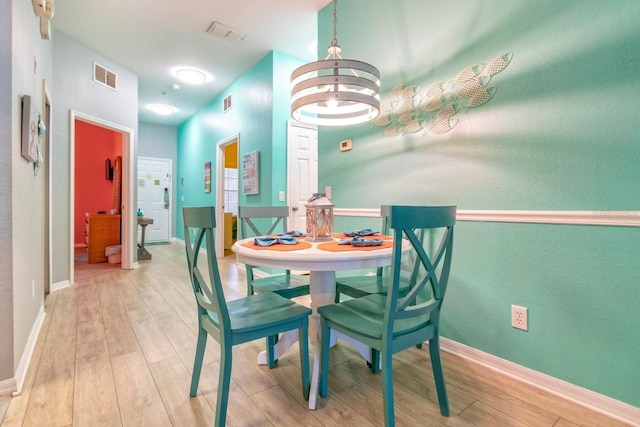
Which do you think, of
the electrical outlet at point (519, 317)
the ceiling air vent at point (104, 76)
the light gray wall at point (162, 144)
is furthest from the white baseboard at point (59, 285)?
the electrical outlet at point (519, 317)

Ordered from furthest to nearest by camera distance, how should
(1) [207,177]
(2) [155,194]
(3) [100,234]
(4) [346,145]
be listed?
(2) [155,194] < (1) [207,177] < (3) [100,234] < (4) [346,145]

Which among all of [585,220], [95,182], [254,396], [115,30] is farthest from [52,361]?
[95,182]

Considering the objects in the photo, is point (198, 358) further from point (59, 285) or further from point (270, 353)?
point (59, 285)

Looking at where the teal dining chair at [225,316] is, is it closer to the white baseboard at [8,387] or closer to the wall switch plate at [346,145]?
the white baseboard at [8,387]

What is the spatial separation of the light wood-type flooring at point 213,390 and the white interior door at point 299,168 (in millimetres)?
1982

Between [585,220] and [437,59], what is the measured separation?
4.43 feet

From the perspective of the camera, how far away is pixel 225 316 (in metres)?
1.20

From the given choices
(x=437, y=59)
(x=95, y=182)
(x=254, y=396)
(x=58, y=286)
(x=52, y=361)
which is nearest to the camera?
(x=254, y=396)

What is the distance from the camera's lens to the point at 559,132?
1.52 metres

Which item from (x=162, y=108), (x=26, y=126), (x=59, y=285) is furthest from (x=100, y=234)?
(x=26, y=126)

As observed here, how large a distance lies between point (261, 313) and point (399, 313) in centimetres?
63

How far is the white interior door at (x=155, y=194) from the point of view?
6883 millimetres

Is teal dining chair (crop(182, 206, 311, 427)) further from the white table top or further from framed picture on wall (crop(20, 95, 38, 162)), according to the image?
framed picture on wall (crop(20, 95, 38, 162))

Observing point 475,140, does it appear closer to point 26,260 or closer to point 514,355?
point 514,355
